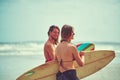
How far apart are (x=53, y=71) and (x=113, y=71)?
332cm

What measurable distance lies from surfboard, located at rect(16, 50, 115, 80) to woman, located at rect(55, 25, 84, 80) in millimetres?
865

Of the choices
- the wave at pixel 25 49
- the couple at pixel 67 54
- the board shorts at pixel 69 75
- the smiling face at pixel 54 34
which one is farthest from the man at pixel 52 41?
the wave at pixel 25 49

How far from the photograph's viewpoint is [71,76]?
139 inches

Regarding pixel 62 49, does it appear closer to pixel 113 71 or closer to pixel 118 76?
pixel 118 76

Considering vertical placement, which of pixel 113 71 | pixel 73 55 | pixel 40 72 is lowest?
pixel 113 71

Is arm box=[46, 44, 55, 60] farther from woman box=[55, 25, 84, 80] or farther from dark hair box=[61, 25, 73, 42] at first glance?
dark hair box=[61, 25, 73, 42]

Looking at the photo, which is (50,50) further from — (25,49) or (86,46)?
(25,49)

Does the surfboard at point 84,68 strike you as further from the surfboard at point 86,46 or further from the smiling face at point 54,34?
the smiling face at point 54,34

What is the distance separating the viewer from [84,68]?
16.2 feet

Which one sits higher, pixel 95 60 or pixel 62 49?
pixel 62 49

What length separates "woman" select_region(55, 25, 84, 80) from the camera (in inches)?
134

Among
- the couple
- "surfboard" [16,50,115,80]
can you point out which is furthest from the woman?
"surfboard" [16,50,115,80]

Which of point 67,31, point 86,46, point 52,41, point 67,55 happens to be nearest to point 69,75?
point 67,55

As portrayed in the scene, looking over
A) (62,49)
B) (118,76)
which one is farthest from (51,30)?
(118,76)
